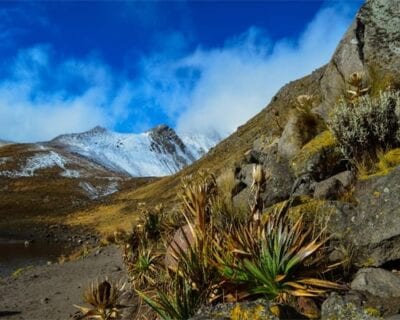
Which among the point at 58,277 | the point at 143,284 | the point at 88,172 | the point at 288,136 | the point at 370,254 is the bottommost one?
the point at 370,254

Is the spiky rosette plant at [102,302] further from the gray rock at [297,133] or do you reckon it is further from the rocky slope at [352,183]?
the gray rock at [297,133]

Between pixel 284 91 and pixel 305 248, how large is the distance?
58.5 meters

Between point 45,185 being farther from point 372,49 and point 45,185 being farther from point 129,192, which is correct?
point 372,49

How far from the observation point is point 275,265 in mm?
5836

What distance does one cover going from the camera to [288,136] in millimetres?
12555

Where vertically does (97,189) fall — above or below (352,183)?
above

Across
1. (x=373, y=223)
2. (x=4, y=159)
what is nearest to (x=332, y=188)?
(x=373, y=223)

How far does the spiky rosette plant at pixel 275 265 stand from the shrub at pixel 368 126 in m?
3.65

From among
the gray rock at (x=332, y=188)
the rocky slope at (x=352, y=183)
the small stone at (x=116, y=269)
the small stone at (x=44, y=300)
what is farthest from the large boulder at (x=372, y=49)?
the small stone at (x=116, y=269)

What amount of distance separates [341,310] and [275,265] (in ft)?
3.13

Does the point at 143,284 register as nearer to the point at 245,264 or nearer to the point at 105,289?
the point at 105,289

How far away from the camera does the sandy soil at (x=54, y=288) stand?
45.6 ft

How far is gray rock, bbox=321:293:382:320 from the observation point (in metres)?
5.04

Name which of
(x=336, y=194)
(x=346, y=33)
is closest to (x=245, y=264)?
(x=336, y=194)
